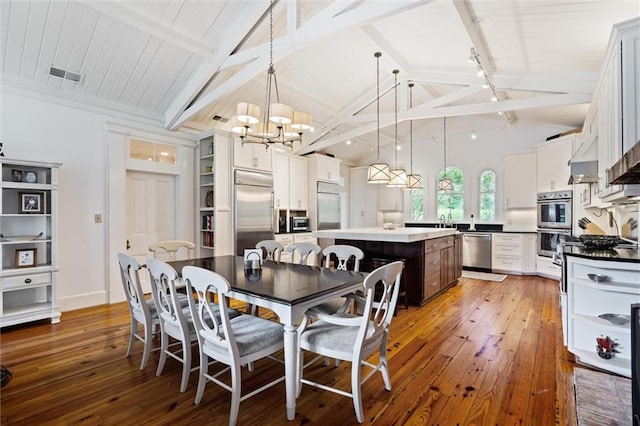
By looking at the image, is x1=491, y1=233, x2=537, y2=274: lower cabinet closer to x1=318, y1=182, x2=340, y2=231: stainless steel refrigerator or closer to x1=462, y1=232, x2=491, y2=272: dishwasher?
x1=462, y1=232, x2=491, y2=272: dishwasher

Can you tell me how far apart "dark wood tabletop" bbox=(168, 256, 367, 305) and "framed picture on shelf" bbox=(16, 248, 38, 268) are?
2.01 m

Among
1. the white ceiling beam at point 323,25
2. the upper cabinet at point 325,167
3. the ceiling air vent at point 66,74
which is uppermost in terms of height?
the white ceiling beam at point 323,25

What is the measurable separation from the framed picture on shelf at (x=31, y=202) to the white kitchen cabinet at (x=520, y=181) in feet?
25.7

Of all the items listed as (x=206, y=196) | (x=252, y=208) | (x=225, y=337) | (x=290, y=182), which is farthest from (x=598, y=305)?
(x=290, y=182)

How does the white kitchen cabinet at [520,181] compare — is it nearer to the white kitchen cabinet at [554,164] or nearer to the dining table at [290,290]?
the white kitchen cabinet at [554,164]

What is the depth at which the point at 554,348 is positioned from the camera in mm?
2973

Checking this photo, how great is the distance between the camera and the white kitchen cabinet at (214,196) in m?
5.22

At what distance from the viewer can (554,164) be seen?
5949mm

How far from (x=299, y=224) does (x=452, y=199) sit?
Result: 12.7 feet

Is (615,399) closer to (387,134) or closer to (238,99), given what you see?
(238,99)

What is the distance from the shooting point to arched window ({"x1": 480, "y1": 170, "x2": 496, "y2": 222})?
7.34 m

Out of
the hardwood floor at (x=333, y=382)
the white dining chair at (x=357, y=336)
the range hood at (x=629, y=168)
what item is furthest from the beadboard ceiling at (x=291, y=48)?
the hardwood floor at (x=333, y=382)

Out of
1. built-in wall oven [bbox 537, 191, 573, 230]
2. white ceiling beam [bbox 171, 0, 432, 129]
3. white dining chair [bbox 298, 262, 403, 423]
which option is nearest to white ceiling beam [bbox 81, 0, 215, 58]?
white ceiling beam [bbox 171, 0, 432, 129]

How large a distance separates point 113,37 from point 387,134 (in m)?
6.21
